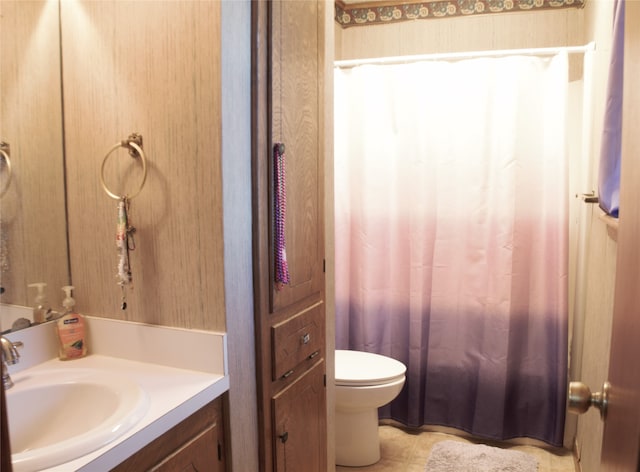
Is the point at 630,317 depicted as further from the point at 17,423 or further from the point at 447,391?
the point at 447,391

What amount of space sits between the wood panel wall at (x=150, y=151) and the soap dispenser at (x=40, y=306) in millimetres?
93

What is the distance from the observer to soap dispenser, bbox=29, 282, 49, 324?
1436 millimetres

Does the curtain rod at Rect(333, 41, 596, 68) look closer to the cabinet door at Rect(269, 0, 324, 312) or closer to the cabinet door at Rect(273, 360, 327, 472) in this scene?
the cabinet door at Rect(269, 0, 324, 312)

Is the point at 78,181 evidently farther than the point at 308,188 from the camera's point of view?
No

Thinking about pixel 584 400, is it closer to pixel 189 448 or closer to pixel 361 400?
pixel 189 448

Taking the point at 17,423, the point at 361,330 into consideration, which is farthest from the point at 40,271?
the point at 361,330

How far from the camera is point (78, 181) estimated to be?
1.48 m

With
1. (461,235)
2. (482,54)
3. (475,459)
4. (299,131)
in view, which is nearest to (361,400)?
(475,459)

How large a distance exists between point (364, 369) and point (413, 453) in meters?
0.55

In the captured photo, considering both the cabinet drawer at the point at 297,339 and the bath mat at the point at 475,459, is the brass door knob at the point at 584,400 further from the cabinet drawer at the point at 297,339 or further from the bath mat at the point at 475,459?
the bath mat at the point at 475,459

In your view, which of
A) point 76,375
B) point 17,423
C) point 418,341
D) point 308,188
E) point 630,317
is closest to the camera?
point 630,317

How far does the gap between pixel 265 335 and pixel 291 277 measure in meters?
0.22

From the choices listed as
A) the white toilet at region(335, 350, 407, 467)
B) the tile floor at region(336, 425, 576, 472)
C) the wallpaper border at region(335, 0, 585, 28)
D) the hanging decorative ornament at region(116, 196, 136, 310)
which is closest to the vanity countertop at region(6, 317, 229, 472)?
the hanging decorative ornament at region(116, 196, 136, 310)

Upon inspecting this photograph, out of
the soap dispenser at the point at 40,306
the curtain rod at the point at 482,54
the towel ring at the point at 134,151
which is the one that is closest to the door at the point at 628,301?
the towel ring at the point at 134,151
